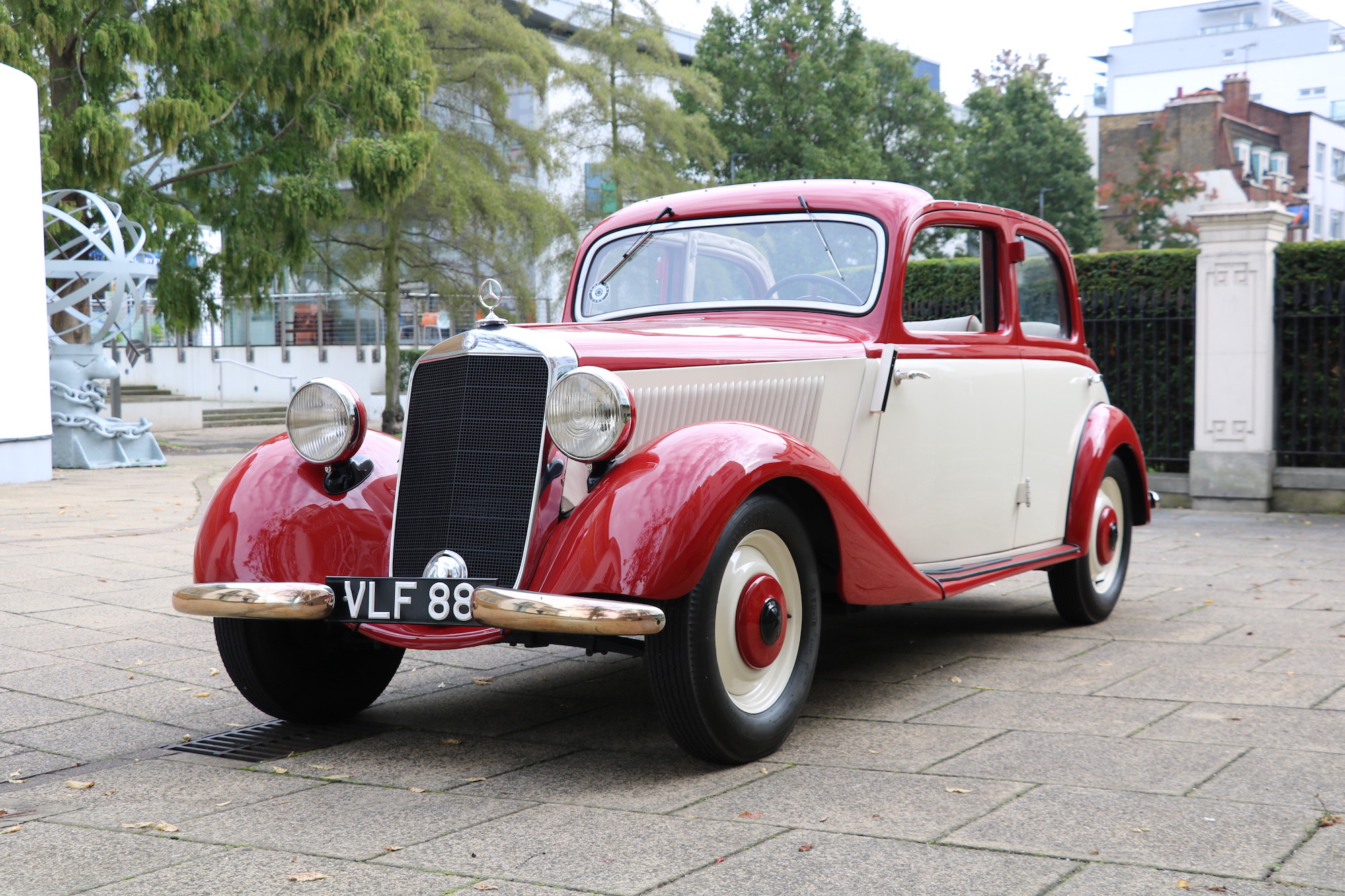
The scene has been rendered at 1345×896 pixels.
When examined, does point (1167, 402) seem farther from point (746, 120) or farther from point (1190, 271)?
point (746, 120)

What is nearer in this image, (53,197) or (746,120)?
(53,197)

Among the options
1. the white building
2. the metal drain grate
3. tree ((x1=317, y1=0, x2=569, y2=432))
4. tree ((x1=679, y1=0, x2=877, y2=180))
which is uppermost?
the white building

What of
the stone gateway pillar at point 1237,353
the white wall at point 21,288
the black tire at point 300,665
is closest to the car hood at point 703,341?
the black tire at point 300,665

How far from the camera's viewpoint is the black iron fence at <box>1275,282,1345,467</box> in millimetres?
10617

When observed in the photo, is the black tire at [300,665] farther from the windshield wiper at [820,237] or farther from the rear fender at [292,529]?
the windshield wiper at [820,237]

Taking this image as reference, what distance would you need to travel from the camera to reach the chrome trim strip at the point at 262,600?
3627mm

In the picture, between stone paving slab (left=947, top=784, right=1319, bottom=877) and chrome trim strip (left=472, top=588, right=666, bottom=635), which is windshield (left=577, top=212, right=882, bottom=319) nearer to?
chrome trim strip (left=472, top=588, right=666, bottom=635)

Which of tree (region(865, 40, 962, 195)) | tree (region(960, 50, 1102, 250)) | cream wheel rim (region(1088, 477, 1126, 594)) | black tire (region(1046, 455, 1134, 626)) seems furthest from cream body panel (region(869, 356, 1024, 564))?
tree (region(960, 50, 1102, 250))

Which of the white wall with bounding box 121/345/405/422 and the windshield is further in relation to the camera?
the white wall with bounding box 121/345/405/422

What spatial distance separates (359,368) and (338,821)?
30.1 metres

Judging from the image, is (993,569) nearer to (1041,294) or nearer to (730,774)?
(1041,294)

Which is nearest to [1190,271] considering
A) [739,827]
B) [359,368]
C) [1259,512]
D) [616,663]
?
[1259,512]

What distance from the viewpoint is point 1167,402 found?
37.8ft

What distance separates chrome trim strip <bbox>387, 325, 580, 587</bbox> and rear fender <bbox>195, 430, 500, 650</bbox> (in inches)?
6.6
